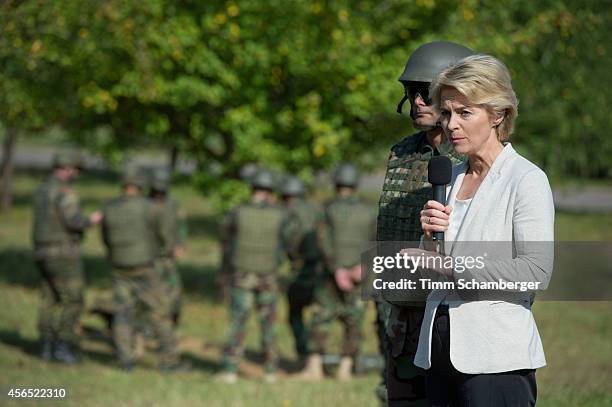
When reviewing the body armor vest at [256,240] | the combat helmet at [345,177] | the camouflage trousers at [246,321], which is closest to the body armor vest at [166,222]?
the body armor vest at [256,240]

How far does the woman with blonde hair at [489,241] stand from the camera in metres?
3.21

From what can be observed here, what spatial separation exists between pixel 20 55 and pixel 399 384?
7477 millimetres

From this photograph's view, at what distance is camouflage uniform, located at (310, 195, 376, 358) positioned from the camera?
11.2 metres

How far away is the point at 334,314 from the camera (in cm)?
1146

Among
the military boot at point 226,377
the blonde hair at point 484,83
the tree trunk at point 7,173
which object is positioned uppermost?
the tree trunk at point 7,173

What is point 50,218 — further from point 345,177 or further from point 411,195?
point 411,195

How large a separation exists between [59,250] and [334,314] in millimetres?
3360

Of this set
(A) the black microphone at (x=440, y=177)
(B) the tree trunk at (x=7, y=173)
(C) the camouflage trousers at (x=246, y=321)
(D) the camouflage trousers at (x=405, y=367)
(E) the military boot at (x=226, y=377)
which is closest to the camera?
(A) the black microphone at (x=440, y=177)

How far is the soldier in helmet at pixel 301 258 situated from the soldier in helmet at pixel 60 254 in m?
2.37

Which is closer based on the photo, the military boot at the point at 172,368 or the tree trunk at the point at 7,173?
the military boot at the point at 172,368

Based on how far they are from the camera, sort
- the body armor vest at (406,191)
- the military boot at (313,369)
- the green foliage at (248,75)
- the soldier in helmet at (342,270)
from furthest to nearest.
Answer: the green foliage at (248,75)
the military boot at (313,369)
the soldier in helmet at (342,270)
the body armor vest at (406,191)

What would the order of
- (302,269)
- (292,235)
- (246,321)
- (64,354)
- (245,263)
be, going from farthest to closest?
1. (302,269)
2. (292,235)
3. (64,354)
4. (245,263)
5. (246,321)

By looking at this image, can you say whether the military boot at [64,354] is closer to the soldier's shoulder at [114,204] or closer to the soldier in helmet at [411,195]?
the soldier's shoulder at [114,204]

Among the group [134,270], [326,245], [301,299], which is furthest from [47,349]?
[326,245]
